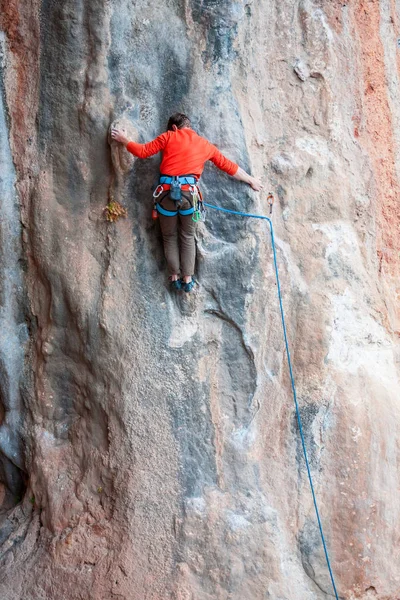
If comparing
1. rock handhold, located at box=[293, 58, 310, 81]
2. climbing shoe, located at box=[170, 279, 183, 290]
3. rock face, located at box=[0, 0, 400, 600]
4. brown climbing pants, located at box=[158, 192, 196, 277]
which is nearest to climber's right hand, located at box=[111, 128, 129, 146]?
rock face, located at box=[0, 0, 400, 600]

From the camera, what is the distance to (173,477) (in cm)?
528

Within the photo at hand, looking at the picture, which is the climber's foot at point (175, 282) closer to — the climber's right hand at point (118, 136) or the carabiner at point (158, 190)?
the carabiner at point (158, 190)

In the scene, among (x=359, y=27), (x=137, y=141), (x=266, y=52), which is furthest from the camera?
(x=359, y=27)

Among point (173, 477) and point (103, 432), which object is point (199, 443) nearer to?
point (173, 477)

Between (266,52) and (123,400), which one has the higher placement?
(266,52)

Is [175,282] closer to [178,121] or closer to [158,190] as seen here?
[158,190]

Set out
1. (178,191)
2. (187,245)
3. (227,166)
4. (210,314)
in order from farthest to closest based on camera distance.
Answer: (210,314)
(187,245)
(227,166)
(178,191)

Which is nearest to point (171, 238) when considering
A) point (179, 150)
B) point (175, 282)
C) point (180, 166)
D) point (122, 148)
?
point (175, 282)

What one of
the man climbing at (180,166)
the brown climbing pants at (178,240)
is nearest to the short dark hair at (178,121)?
the man climbing at (180,166)

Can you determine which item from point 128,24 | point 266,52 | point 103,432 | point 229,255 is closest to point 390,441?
point 229,255

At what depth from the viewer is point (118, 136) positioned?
16.3 feet

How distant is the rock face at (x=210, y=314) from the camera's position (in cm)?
512

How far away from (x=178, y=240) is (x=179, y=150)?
65 cm

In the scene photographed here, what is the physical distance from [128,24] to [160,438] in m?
3.08
